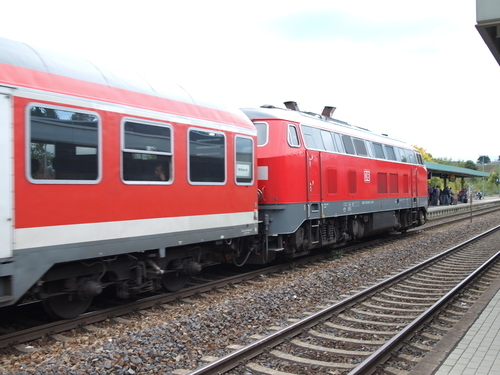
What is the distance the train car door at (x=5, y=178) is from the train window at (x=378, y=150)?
11960mm

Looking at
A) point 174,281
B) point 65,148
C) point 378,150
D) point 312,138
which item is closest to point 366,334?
point 174,281

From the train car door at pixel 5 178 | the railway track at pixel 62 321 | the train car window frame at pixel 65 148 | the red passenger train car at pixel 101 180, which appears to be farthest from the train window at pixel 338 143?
Result: the train car door at pixel 5 178

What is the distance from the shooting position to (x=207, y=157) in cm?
809

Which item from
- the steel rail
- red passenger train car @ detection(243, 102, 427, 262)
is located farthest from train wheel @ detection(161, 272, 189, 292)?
the steel rail

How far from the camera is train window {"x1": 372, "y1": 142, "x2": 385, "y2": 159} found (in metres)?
15.1

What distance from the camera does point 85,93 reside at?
615 centimetres

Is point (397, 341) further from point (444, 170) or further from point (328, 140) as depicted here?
point (444, 170)

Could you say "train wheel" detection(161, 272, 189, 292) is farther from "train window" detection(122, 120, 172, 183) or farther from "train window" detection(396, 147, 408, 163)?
"train window" detection(396, 147, 408, 163)

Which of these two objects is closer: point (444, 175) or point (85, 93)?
point (85, 93)

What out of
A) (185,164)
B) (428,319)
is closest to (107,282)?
(185,164)

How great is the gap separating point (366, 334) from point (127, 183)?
389 centimetres

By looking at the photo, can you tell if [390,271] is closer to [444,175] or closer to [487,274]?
[487,274]

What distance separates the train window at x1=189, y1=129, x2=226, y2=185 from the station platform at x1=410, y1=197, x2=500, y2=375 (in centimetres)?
440

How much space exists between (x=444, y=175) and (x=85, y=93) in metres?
39.8
